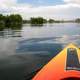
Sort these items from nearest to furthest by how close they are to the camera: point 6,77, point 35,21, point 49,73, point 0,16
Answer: point 49,73 < point 6,77 < point 0,16 < point 35,21

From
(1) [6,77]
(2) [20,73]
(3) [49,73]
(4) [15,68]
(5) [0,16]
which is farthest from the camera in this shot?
(5) [0,16]

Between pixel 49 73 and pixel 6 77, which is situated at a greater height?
pixel 49 73

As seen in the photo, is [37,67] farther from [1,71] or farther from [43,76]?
[43,76]

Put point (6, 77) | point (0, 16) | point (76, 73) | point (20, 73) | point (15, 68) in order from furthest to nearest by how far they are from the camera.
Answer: point (0, 16), point (15, 68), point (20, 73), point (6, 77), point (76, 73)

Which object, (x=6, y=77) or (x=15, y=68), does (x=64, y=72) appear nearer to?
(x=6, y=77)

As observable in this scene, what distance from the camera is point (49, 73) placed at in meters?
→ 5.68

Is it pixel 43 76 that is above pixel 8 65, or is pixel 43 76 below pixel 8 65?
above

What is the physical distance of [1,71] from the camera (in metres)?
8.24

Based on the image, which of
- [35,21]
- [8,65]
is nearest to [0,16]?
[35,21]

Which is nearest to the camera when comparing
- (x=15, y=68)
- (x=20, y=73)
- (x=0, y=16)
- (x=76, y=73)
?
(x=76, y=73)

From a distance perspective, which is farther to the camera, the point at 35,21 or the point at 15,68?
the point at 35,21

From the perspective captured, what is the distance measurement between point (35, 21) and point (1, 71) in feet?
464

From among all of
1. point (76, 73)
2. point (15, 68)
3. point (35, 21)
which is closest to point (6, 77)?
point (15, 68)

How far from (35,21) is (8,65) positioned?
14040cm
